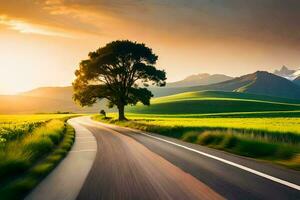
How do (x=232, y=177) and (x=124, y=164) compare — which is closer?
(x=232, y=177)

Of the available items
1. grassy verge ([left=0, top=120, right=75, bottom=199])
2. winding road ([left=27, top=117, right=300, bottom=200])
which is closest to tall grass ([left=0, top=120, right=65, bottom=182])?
grassy verge ([left=0, top=120, right=75, bottom=199])

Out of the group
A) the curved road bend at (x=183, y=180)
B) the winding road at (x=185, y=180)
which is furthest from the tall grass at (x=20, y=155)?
the curved road bend at (x=183, y=180)

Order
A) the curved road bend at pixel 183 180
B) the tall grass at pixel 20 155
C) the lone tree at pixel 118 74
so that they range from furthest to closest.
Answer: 1. the lone tree at pixel 118 74
2. the tall grass at pixel 20 155
3. the curved road bend at pixel 183 180

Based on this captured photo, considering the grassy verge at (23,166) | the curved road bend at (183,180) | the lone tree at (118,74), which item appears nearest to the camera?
the curved road bend at (183,180)

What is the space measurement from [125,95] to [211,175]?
46.7m

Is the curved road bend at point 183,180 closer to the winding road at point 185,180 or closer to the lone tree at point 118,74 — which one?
the winding road at point 185,180

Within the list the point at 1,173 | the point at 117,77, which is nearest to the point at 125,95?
the point at 117,77

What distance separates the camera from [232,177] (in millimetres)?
9656

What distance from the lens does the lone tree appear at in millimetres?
53812

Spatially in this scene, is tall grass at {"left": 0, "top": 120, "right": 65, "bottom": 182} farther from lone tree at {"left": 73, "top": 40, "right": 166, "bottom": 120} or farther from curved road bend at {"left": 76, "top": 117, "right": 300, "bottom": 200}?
lone tree at {"left": 73, "top": 40, "right": 166, "bottom": 120}

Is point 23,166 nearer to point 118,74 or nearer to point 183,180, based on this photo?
point 183,180

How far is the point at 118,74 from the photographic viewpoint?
55.3 m

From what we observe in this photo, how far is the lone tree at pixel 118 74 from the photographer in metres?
53.8

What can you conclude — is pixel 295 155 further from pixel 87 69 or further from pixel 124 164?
pixel 87 69
